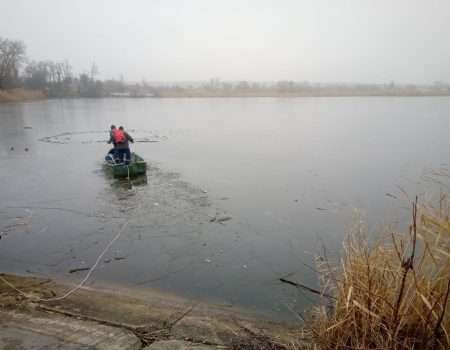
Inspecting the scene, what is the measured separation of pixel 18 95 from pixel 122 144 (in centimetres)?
6111

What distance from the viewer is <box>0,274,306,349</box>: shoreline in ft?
12.4

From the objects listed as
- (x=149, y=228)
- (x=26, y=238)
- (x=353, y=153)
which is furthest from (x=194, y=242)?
(x=353, y=153)

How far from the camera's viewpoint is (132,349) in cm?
357

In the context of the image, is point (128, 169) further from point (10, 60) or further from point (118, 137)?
point (10, 60)

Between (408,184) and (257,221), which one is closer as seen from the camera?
(257,221)

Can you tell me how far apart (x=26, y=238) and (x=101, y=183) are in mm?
4444

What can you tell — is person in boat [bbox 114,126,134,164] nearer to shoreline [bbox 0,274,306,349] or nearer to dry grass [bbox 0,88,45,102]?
shoreline [bbox 0,274,306,349]

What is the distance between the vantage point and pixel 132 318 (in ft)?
14.2

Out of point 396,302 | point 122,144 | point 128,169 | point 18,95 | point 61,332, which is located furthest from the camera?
point 18,95

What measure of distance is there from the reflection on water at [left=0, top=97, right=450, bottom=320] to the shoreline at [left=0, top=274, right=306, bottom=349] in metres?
0.47

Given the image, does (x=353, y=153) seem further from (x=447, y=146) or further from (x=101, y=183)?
(x=101, y=183)

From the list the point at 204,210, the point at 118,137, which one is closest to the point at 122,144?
the point at 118,137

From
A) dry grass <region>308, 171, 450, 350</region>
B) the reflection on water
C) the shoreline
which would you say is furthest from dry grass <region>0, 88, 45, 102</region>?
dry grass <region>308, 171, 450, 350</region>

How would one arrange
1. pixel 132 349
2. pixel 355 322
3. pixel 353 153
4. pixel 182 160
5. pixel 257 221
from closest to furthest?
pixel 355 322
pixel 132 349
pixel 257 221
pixel 182 160
pixel 353 153
